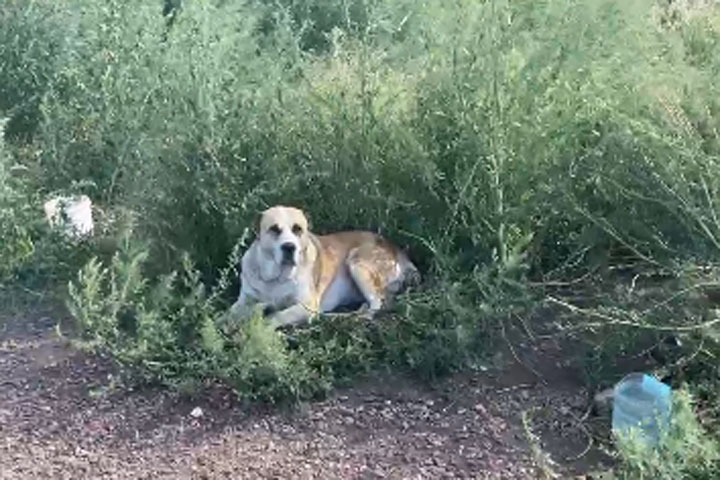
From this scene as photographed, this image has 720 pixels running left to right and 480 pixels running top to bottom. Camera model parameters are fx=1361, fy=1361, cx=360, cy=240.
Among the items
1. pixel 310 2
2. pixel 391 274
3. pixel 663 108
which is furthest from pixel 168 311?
pixel 310 2

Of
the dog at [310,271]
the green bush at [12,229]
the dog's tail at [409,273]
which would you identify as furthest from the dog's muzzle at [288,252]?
the green bush at [12,229]

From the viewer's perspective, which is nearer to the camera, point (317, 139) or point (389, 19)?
point (317, 139)

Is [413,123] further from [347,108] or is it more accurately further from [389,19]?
[389,19]

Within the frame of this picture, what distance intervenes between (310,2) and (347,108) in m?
2.81

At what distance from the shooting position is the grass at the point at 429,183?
5.23 m

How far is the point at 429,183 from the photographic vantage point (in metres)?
5.76

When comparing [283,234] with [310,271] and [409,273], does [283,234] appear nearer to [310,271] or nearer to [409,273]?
[310,271]

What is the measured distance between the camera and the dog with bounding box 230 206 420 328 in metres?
5.81

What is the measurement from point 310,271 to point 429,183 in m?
0.69

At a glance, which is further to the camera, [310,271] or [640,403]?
[310,271]

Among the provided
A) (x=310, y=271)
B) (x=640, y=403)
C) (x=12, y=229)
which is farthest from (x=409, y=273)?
(x=12, y=229)

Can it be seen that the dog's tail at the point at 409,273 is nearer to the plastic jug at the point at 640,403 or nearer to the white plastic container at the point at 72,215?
the plastic jug at the point at 640,403

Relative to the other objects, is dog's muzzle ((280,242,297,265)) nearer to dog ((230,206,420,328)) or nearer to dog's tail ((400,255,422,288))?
dog ((230,206,420,328))

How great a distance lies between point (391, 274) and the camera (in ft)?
19.7
